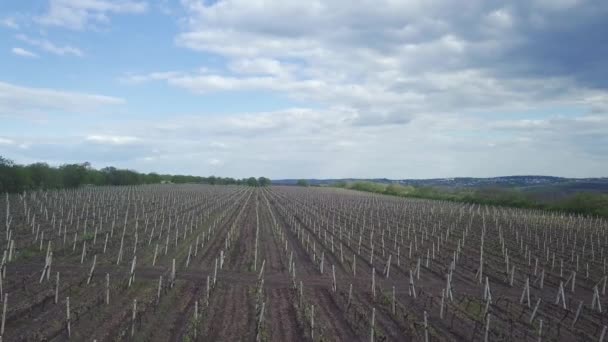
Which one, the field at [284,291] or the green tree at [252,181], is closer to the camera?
the field at [284,291]

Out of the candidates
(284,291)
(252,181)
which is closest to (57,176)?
(284,291)

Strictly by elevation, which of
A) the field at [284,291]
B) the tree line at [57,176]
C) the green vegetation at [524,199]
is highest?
the tree line at [57,176]

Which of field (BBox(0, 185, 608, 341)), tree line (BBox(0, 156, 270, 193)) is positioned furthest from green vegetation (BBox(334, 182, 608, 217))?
tree line (BBox(0, 156, 270, 193))

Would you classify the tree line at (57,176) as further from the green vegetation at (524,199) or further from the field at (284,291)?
the green vegetation at (524,199)

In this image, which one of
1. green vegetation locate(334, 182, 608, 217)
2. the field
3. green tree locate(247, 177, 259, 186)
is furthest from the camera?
green tree locate(247, 177, 259, 186)

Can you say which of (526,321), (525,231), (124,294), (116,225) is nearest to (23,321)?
(124,294)

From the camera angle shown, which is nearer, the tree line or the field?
the field

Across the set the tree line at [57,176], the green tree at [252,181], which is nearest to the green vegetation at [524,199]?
the tree line at [57,176]

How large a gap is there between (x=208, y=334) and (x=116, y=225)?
20.4 metres

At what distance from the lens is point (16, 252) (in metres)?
18.4

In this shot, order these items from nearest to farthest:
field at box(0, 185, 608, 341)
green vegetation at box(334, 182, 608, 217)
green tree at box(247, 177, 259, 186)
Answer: field at box(0, 185, 608, 341), green vegetation at box(334, 182, 608, 217), green tree at box(247, 177, 259, 186)

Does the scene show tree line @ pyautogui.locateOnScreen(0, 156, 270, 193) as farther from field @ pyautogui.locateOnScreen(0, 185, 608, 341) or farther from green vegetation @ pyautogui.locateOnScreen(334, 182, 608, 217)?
green vegetation @ pyautogui.locateOnScreen(334, 182, 608, 217)

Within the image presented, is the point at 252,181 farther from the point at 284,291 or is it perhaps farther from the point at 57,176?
the point at 284,291

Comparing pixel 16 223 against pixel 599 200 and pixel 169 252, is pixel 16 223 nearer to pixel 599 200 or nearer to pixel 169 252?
pixel 169 252
